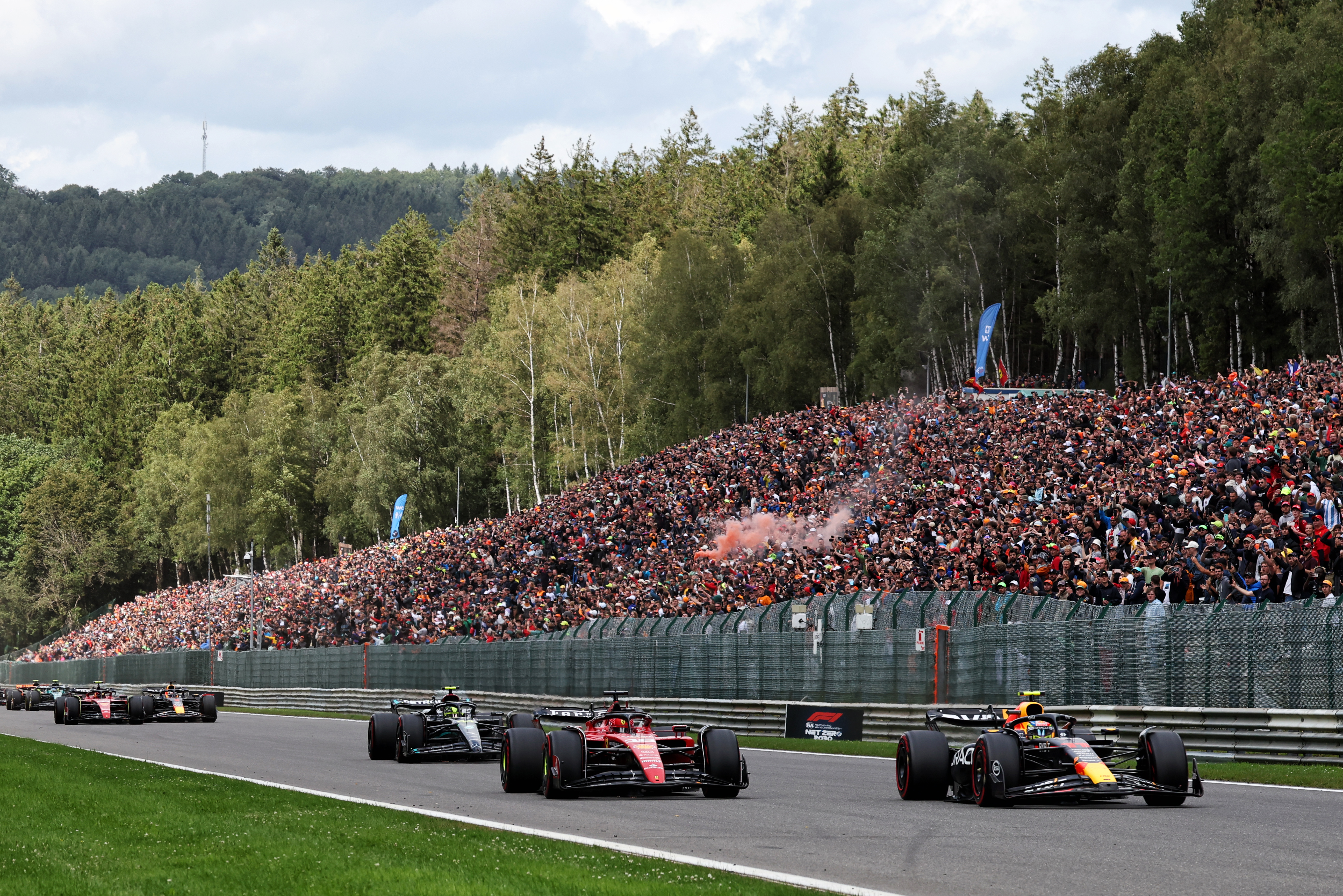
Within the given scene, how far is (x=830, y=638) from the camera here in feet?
88.8

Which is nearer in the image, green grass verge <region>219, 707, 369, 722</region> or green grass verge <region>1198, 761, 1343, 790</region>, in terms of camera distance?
green grass verge <region>1198, 761, 1343, 790</region>

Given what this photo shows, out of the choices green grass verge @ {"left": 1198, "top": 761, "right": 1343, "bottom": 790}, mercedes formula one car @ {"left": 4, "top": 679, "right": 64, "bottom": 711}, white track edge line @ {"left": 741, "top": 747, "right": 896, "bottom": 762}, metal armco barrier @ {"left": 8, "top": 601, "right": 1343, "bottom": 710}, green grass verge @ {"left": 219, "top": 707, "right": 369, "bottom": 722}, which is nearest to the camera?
green grass verge @ {"left": 1198, "top": 761, "right": 1343, "bottom": 790}

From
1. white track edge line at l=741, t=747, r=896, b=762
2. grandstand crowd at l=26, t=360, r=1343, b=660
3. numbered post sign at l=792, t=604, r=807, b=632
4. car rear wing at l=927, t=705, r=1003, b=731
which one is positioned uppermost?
grandstand crowd at l=26, t=360, r=1343, b=660

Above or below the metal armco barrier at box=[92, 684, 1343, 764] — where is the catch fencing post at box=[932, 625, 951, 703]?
above

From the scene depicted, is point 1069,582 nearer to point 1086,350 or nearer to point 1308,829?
point 1308,829

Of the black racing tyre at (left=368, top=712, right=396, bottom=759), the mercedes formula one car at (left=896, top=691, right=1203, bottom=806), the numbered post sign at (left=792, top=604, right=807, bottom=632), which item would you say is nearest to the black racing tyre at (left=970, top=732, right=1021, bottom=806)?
the mercedes formula one car at (left=896, top=691, right=1203, bottom=806)

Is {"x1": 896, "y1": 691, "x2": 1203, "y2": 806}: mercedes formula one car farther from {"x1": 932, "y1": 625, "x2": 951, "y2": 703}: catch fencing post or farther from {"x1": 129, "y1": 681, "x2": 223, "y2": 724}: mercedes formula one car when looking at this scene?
{"x1": 129, "y1": 681, "x2": 223, "y2": 724}: mercedes formula one car

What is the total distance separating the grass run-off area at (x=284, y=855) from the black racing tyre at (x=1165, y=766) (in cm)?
510

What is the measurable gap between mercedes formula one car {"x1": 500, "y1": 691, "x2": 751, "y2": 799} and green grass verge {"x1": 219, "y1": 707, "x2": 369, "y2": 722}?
23839 mm

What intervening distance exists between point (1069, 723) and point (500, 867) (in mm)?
6624

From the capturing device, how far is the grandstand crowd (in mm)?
24297

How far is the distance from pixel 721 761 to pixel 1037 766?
3200 millimetres

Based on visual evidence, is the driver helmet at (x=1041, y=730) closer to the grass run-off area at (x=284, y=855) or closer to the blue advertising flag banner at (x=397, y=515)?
the grass run-off area at (x=284, y=855)

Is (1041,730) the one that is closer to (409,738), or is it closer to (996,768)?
(996,768)
